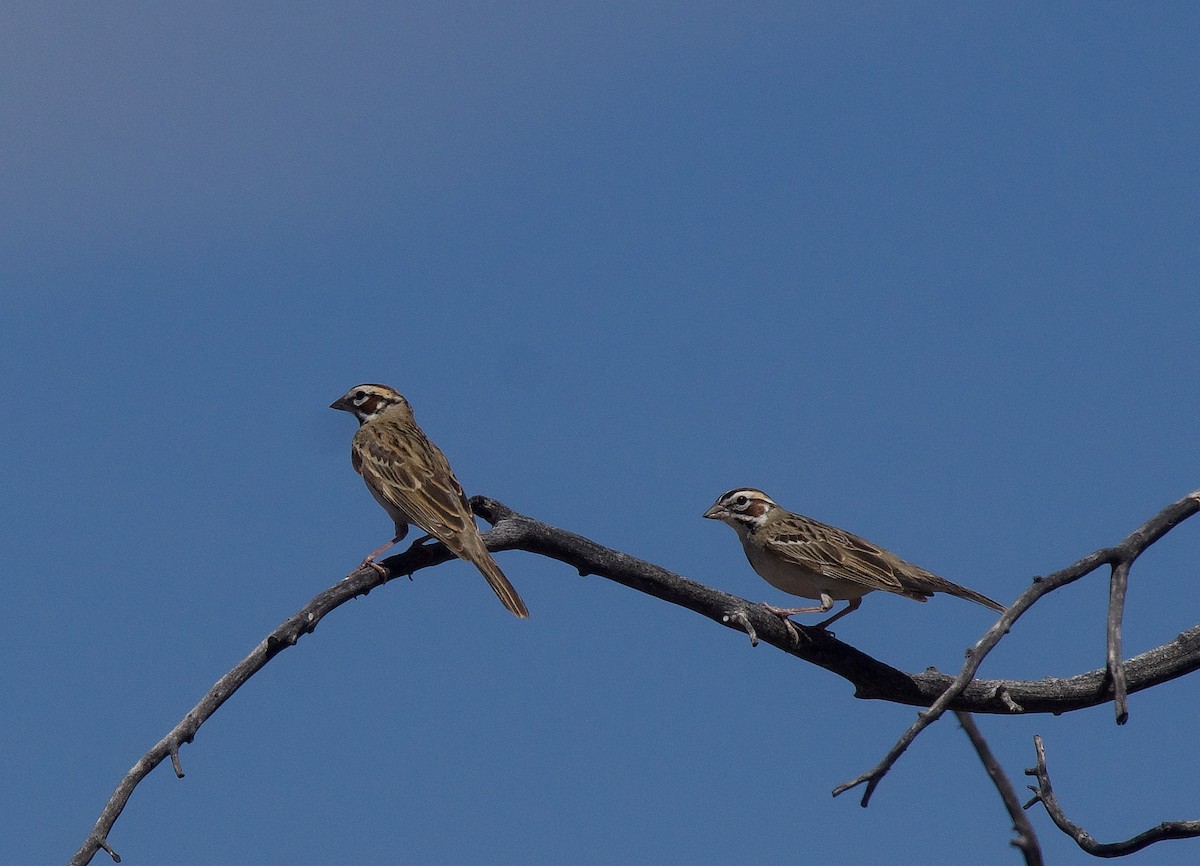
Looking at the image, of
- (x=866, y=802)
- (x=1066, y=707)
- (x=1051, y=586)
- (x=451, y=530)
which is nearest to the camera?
(x=866, y=802)

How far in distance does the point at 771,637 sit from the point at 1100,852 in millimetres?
2563

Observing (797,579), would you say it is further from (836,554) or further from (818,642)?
(818,642)

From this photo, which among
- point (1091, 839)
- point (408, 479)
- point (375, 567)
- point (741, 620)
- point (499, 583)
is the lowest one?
point (1091, 839)

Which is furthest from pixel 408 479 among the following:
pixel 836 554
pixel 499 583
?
pixel 836 554

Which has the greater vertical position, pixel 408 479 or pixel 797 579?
pixel 408 479

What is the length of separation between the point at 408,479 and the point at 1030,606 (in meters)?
6.21

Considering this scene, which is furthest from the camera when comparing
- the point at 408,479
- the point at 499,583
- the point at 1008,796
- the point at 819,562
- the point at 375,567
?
the point at 408,479

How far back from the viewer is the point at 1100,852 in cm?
655

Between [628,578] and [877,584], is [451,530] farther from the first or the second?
[877,584]

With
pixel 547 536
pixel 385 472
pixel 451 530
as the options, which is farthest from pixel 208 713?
pixel 385 472

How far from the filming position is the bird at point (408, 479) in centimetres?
1053

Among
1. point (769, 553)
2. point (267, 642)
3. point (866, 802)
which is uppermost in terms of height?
point (769, 553)

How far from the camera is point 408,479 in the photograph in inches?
476

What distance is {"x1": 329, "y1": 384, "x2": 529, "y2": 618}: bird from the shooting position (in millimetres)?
10531
